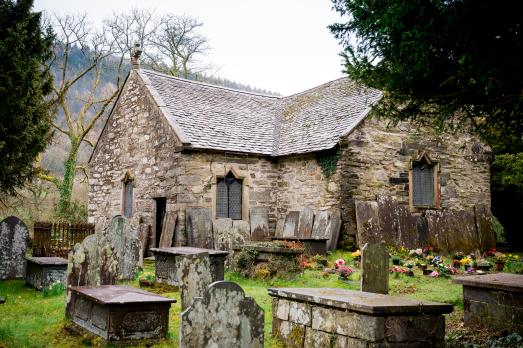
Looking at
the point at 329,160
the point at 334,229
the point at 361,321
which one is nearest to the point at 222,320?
the point at 361,321

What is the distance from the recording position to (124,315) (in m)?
6.27

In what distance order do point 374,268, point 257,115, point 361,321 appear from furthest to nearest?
point 257,115, point 374,268, point 361,321

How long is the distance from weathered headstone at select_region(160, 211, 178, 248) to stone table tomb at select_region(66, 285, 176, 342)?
7799mm

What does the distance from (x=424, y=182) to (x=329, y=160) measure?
3.67 metres

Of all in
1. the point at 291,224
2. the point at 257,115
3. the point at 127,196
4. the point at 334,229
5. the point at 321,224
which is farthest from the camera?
the point at 257,115

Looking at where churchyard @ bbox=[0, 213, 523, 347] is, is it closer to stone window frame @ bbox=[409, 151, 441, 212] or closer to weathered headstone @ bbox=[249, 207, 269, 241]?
weathered headstone @ bbox=[249, 207, 269, 241]

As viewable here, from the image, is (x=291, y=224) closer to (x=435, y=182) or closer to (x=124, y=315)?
(x=435, y=182)

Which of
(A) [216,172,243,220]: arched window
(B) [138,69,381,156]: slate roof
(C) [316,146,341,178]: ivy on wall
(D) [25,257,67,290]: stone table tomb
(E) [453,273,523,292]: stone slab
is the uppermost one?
(B) [138,69,381,156]: slate roof

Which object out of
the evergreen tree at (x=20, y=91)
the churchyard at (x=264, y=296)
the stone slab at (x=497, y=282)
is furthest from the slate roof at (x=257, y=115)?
the stone slab at (x=497, y=282)

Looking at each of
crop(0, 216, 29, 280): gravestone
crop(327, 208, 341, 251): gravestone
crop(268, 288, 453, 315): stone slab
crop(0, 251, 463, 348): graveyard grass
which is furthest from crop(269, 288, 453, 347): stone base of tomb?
crop(327, 208, 341, 251): gravestone

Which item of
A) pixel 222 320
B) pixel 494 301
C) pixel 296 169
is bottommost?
pixel 494 301

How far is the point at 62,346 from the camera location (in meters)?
6.43

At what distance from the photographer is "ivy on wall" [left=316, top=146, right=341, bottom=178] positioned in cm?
1494

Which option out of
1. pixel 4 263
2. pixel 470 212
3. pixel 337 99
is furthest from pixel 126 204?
pixel 470 212
